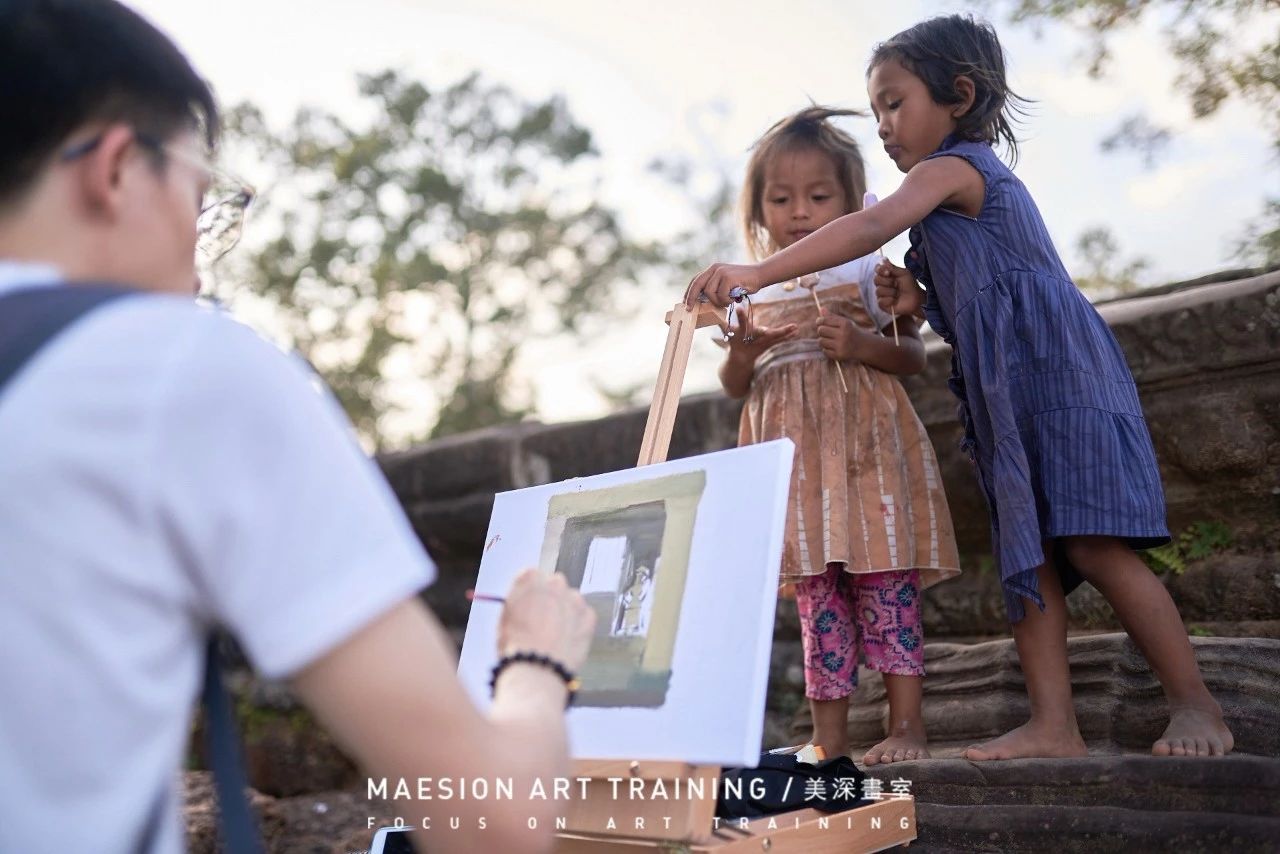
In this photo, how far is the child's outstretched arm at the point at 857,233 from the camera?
2.35 meters

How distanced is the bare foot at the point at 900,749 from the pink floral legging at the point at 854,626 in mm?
151

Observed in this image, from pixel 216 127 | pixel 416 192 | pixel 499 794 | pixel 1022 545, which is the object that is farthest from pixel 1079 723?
pixel 416 192

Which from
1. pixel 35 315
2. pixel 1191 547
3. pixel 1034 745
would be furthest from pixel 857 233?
pixel 35 315

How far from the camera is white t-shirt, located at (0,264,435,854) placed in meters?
0.88

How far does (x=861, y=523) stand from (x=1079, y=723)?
0.67 meters

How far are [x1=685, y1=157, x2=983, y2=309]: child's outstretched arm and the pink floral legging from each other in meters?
0.85

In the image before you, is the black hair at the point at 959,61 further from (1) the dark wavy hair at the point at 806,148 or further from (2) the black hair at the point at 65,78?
(2) the black hair at the point at 65,78

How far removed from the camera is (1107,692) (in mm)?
2541

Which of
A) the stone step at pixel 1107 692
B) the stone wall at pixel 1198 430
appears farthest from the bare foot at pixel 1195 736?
the stone wall at pixel 1198 430

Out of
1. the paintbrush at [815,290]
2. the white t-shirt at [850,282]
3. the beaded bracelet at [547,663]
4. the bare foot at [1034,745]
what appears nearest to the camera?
the beaded bracelet at [547,663]

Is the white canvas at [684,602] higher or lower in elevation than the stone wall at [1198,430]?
lower

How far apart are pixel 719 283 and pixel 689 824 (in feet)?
3.68

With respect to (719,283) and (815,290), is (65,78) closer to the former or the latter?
(719,283)

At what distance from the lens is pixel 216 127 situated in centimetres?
122
